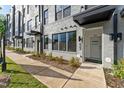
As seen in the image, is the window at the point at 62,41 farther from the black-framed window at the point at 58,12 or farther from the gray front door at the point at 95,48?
the gray front door at the point at 95,48

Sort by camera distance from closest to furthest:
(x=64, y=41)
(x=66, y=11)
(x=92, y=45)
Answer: (x=92, y=45) < (x=66, y=11) < (x=64, y=41)

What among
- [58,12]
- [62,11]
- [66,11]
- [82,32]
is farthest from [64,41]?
[58,12]

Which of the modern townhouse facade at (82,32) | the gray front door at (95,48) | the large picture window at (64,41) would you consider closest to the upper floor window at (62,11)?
the modern townhouse facade at (82,32)

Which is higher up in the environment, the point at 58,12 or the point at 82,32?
the point at 58,12

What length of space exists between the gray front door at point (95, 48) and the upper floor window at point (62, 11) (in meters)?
3.28

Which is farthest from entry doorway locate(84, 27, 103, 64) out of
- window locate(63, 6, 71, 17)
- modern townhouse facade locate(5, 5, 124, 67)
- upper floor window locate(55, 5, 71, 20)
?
upper floor window locate(55, 5, 71, 20)

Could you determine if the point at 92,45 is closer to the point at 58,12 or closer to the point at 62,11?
the point at 62,11

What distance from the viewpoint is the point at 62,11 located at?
16641 mm

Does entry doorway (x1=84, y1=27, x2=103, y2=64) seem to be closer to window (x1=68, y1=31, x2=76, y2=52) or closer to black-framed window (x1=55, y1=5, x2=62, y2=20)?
window (x1=68, y1=31, x2=76, y2=52)

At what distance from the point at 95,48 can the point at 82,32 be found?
8.34ft

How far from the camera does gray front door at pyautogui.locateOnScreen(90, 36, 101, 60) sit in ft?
48.4

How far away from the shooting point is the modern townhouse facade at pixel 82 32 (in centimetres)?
1009
